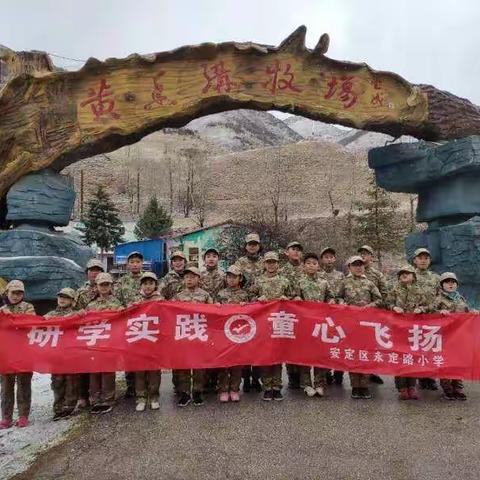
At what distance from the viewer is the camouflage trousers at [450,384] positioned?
4.43 metres

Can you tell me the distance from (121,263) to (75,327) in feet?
60.6

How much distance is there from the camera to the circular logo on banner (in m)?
4.40

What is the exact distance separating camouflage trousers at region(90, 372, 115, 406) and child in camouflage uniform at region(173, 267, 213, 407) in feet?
1.88

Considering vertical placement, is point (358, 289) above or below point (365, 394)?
above

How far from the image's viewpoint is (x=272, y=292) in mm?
4641

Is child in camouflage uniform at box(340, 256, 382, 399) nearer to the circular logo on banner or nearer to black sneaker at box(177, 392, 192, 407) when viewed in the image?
the circular logo on banner

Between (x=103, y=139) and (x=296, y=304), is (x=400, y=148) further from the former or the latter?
(x=103, y=139)

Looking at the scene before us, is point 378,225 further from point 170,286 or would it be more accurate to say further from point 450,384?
point 170,286

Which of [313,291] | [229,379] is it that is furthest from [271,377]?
[313,291]

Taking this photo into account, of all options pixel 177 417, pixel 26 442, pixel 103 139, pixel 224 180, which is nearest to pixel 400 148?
pixel 103 139

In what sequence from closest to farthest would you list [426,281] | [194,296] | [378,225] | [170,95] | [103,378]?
[103,378] < [194,296] < [426,281] < [170,95] < [378,225]

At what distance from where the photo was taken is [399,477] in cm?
293

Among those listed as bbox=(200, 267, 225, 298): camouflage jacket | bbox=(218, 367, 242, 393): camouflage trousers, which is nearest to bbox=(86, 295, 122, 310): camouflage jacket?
bbox=(200, 267, 225, 298): camouflage jacket

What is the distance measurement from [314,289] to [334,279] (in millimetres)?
388
